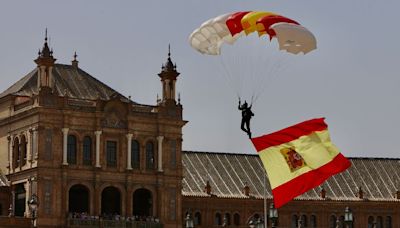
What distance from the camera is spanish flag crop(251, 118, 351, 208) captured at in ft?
175

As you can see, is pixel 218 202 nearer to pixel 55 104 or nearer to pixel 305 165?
pixel 55 104

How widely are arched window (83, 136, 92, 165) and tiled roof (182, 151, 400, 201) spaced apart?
452 inches

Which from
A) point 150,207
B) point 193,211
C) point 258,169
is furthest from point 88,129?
point 258,169

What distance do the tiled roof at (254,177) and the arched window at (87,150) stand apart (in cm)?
1149

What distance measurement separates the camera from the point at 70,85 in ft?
304

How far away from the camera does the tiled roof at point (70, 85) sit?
91.8m

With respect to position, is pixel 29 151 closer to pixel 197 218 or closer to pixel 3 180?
pixel 3 180

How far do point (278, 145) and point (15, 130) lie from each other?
1575 inches

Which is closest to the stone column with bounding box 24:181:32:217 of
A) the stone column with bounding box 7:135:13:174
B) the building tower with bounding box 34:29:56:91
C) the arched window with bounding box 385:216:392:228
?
the stone column with bounding box 7:135:13:174

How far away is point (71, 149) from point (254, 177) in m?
22.2

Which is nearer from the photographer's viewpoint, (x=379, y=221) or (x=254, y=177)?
(x=254, y=177)

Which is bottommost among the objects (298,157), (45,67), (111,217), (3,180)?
(111,217)

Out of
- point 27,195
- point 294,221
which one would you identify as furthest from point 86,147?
point 294,221

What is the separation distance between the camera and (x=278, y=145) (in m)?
54.8
